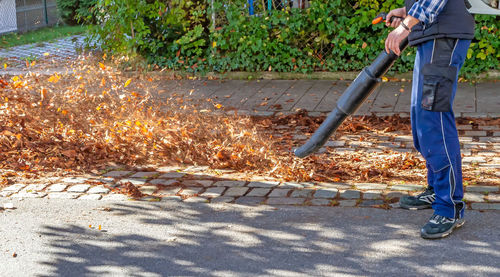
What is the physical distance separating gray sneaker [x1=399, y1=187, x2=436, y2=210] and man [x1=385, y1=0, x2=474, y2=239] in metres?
0.36

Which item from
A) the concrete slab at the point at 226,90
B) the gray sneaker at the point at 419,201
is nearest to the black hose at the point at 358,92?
the gray sneaker at the point at 419,201

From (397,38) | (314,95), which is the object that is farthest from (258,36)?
(397,38)

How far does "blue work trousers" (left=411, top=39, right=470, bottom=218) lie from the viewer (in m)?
4.40

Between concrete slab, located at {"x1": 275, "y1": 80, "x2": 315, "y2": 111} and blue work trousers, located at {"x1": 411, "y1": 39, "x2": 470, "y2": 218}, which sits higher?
blue work trousers, located at {"x1": 411, "y1": 39, "x2": 470, "y2": 218}

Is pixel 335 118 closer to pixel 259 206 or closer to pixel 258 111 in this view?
pixel 259 206

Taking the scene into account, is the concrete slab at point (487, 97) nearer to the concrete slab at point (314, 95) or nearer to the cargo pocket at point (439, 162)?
the concrete slab at point (314, 95)

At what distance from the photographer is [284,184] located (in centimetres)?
577

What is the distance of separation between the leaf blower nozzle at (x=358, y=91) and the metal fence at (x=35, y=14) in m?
17.9

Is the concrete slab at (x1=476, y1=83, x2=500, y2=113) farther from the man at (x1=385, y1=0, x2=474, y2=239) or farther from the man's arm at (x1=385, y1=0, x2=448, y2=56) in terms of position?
the man's arm at (x1=385, y1=0, x2=448, y2=56)

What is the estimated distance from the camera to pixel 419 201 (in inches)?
200

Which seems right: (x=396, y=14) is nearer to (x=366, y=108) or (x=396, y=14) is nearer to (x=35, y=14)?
(x=366, y=108)

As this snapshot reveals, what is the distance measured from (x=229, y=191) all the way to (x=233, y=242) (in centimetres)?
107

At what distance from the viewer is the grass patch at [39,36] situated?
17.5m

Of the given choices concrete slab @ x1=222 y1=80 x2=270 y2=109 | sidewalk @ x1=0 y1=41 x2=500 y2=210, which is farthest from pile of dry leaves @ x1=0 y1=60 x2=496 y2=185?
concrete slab @ x1=222 y1=80 x2=270 y2=109
